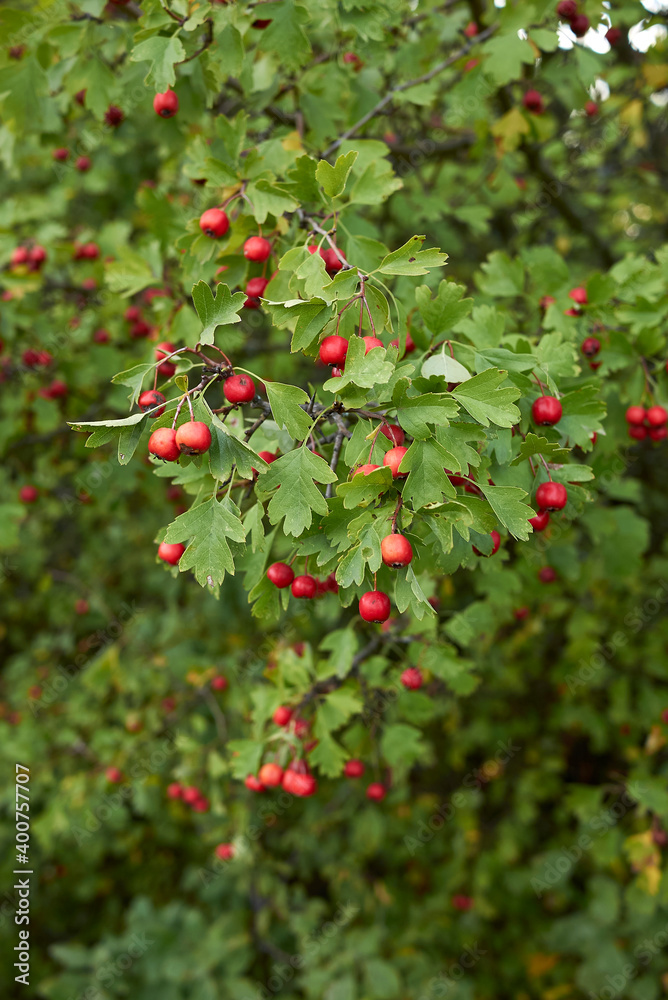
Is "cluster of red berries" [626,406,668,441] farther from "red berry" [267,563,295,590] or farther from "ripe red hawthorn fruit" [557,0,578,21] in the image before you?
"ripe red hawthorn fruit" [557,0,578,21]

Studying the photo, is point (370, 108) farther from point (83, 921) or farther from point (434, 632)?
point (83, 921)

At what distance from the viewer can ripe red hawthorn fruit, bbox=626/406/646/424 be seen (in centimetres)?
238

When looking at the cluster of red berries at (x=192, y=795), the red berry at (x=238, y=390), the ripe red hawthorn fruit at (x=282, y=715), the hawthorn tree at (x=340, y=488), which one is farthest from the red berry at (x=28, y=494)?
the red berry at (x=238, y=390)

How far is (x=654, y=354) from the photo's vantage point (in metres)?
2.38

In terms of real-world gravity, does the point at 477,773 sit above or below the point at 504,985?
above

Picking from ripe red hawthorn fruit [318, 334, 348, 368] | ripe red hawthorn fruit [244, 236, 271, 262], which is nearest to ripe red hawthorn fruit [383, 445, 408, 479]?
ripe red hawthorn fruit [318, 334, 348, 368]

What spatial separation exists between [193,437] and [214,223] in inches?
37.4

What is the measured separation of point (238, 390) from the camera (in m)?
1.60

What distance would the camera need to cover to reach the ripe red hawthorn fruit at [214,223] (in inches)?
80.0

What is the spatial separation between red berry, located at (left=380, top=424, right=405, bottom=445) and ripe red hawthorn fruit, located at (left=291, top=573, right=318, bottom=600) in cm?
47

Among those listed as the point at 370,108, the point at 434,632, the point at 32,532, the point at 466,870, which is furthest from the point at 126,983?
the point at 370,108

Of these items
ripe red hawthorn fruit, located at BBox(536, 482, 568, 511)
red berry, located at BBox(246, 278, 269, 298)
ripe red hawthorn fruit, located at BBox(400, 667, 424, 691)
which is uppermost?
red berry, located at BBox(246, 278, 269, 298)

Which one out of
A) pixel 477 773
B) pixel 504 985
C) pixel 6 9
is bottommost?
pixel 504 985

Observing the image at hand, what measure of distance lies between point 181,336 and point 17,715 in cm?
433
